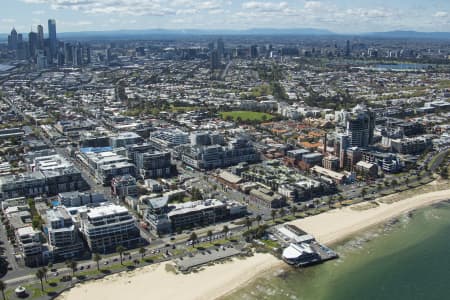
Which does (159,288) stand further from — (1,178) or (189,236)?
(1,178)

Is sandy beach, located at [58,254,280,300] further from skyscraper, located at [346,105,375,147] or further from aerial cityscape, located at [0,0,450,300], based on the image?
skyscraper, located at [346,105,375,147]

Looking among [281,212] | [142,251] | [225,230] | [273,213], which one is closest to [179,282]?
[142,251]

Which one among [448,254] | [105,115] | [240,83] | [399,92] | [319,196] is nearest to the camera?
[448,254]

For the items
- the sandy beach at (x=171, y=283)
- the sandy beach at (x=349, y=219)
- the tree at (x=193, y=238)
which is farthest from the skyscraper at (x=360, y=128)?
the sandy beach at (x=171, y=283)

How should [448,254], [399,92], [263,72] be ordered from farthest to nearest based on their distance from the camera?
1. [263,72]
2. [399,92]
3. [448,254]

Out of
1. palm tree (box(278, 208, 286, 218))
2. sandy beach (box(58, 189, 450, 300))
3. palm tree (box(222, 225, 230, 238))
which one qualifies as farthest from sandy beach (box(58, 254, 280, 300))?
palm tree (box(278, 208, 286, 218))

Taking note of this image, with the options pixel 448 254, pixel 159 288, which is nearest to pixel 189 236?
pixel 159 288

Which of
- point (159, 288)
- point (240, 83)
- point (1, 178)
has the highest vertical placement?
point (240, 83)

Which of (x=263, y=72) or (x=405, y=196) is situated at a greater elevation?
(x=263, y=72)

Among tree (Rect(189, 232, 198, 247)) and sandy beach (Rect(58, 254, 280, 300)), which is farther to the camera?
tree (Rect(189, 232, 198, 247))
